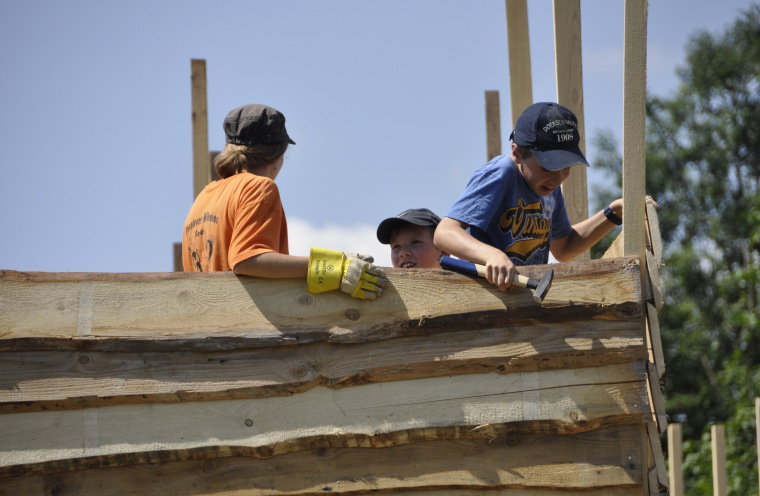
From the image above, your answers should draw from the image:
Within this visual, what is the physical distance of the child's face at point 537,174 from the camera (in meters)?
2.95

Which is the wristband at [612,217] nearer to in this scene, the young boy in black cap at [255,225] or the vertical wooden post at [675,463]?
the young boy in black cap at [255,225]

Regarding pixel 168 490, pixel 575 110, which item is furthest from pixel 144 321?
pixel 575 110

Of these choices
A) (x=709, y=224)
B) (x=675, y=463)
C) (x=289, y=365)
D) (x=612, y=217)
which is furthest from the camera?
(x=709, y=224)

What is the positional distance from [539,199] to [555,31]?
128 cm

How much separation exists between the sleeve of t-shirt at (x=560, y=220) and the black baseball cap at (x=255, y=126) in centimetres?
129

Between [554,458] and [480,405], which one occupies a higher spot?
[480,405]

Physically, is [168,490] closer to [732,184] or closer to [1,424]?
[1,424]

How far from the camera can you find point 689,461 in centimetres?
1198

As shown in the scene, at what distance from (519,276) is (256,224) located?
2.91ft

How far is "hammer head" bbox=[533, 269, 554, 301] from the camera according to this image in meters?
2.37

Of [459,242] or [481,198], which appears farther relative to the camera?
[481,198]

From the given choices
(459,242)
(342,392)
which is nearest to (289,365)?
(342,392)

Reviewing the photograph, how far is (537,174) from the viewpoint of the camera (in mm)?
2959

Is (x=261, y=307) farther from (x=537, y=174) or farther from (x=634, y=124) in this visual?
(x=634, y=124)
